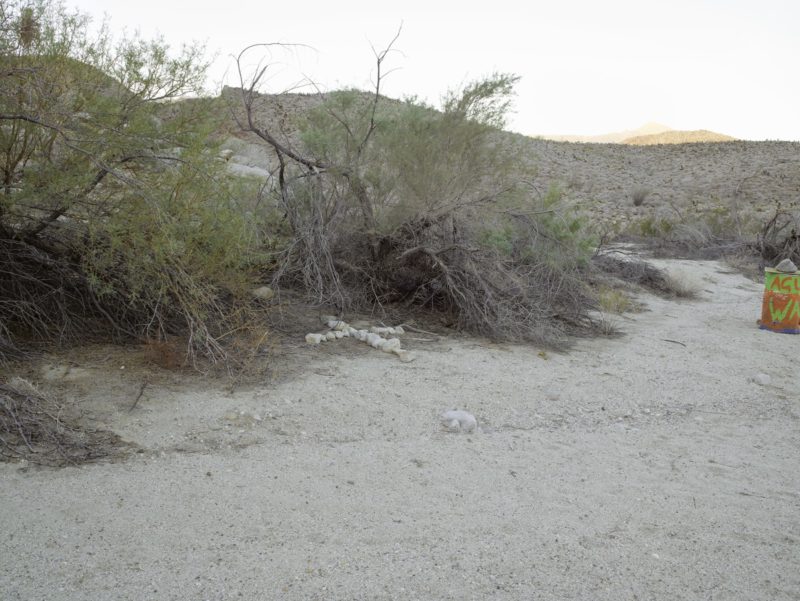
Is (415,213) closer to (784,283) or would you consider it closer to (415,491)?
(415,491)

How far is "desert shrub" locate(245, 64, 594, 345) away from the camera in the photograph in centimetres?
725

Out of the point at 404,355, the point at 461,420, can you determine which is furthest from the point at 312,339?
the point at 461,420

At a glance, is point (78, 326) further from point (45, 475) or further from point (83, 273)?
point (45, 475)

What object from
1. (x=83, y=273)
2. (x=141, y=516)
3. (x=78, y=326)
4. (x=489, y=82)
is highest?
(x=489, y=82)

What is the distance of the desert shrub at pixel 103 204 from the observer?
5.12m

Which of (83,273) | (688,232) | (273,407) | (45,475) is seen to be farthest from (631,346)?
(688,232)

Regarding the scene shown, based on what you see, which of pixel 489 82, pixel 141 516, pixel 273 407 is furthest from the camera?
pixel 489 82

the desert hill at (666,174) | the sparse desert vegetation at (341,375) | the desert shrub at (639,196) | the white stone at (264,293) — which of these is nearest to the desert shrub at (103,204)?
the sparse desert vegetation at (341,375)

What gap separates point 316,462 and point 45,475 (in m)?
1.35

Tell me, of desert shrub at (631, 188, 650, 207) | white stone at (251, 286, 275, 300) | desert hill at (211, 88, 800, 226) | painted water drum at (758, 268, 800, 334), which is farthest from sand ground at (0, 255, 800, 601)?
desert shrub at (631, 188, 650, 207)

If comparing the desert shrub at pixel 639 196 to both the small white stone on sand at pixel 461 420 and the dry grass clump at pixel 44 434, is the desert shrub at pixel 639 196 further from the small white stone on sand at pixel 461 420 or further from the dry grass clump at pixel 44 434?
the dry grass clump at pixel 44 434

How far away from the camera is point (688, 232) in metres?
15.4

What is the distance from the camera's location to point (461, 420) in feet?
15.8

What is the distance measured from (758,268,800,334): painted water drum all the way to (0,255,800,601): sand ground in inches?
97.9
